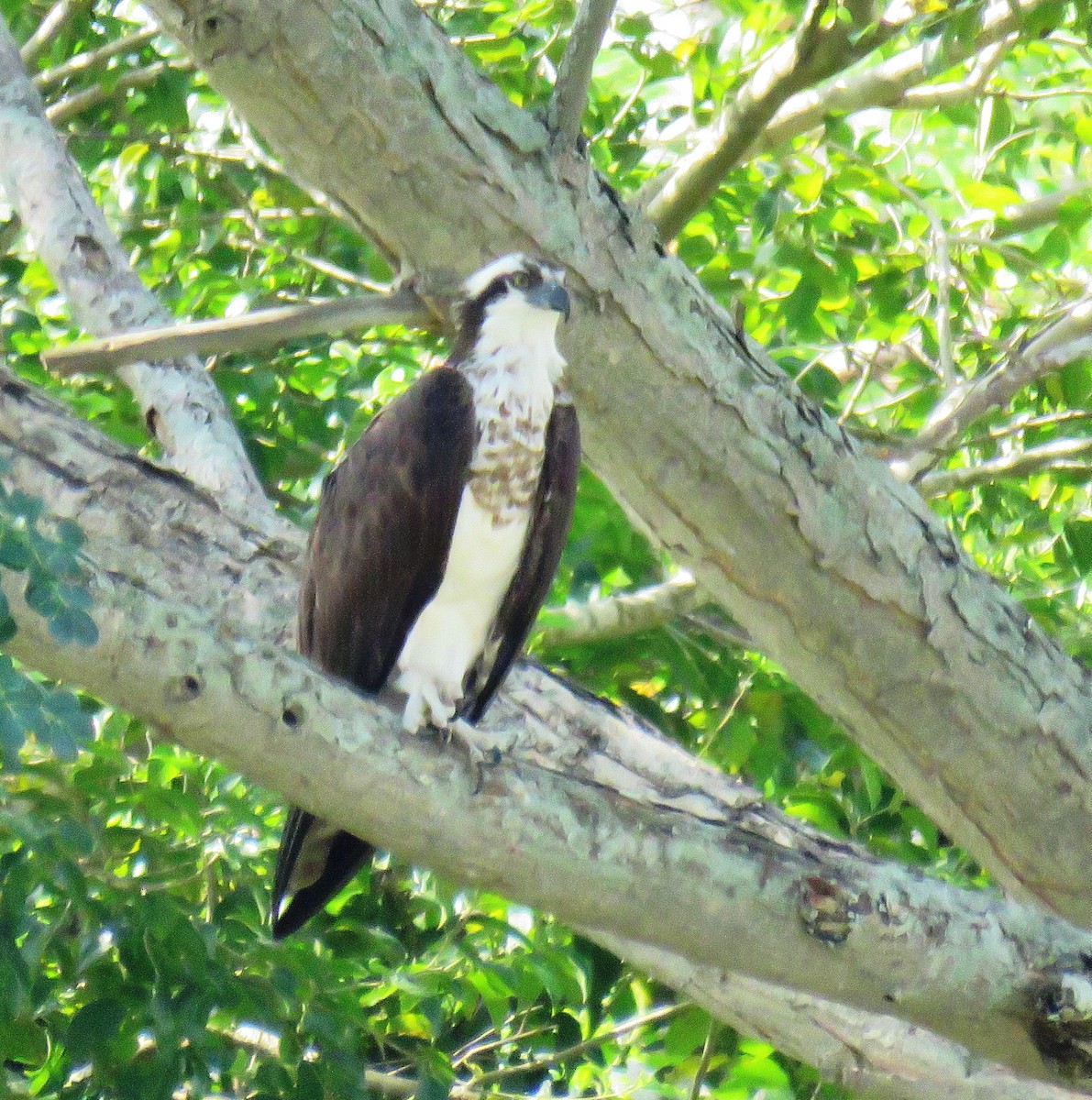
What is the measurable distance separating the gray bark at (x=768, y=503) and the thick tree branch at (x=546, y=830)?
1.19 feet

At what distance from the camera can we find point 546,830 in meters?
2.61

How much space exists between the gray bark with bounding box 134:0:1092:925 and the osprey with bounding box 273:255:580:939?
0.45 meters

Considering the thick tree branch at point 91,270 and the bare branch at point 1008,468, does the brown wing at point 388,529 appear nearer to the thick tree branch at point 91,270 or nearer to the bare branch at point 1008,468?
the thick tree branch at point 91,270

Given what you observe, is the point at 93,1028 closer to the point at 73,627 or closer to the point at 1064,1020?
the point at 73,627

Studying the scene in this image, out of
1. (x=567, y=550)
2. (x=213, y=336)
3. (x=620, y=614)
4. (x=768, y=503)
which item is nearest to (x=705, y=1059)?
(x=620, y=614)

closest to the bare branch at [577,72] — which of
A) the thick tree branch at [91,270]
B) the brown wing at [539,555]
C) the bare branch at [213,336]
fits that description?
the bare branch at [213,336]

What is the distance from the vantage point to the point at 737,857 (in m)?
2.69

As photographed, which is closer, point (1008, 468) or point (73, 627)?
point (73, 627)

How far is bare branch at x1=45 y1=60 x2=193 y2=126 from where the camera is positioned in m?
4.97

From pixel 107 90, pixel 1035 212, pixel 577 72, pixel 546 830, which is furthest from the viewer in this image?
pixel 1035 212

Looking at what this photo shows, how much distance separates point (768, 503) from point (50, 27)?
325 centimetres

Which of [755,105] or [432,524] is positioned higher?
[755,105]

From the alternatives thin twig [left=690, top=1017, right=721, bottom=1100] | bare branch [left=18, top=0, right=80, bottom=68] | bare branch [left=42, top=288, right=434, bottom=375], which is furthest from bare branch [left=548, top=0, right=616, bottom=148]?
bare branch [left=18, top=0, right=80, bottom=68]

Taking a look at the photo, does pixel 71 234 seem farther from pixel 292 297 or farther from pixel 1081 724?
pixel 1081 724
